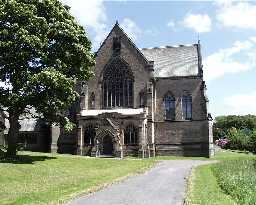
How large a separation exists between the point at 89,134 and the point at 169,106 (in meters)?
11.8

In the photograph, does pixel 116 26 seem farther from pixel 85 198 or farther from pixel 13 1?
pixel 85 198

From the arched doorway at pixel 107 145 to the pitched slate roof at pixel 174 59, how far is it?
1178 cm

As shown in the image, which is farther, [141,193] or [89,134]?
[89,134]

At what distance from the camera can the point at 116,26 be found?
58.9 m

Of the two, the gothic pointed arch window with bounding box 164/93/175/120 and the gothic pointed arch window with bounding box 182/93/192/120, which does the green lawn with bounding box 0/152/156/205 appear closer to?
the gothic pointed arch window with bounding box 164/93/175/120

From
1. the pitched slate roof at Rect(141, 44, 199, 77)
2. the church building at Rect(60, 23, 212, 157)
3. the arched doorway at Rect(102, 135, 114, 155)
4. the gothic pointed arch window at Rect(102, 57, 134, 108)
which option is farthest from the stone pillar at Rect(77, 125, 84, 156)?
the pitched slate roof at Rect(141, 44, 199, 77)

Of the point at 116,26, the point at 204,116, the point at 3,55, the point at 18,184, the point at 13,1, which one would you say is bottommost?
the point at 18,184

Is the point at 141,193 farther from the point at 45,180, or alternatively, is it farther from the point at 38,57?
the point at 38,57

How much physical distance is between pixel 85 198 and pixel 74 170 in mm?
15129

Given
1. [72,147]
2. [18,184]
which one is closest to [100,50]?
[72,147]

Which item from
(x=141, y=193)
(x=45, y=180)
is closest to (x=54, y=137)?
(x=45, y=180)

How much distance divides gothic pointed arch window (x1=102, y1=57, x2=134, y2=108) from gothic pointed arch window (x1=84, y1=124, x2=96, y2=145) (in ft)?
14.8

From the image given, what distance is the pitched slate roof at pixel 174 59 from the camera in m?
58.6

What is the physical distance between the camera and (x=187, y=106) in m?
57.3
